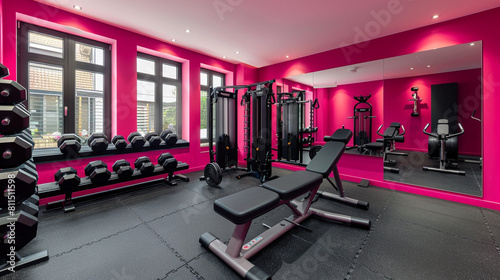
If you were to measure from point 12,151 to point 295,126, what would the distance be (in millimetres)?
4124

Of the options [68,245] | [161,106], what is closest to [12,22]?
[161,106]

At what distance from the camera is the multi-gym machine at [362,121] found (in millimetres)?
3779

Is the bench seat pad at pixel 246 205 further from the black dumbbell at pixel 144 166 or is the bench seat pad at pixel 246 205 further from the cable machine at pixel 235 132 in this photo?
the black dumbbell at pixel 144 166

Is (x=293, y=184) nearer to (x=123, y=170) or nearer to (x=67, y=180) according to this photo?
(x=123, y=170)

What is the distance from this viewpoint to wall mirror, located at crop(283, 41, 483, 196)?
114 inches

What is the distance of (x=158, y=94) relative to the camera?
13.5ft

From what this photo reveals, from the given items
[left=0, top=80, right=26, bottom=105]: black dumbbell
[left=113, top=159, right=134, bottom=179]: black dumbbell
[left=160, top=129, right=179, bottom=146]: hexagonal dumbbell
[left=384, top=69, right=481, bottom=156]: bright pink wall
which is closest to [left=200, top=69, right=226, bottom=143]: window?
[left=160, top=129, right=179, bottom=146]: hexagonal dumbbell

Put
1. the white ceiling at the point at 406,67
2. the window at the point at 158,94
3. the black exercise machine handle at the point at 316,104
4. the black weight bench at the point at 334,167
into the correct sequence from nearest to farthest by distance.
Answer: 1. the black weight bench at the point at 334,167
2. the white ceiling at the point at 406,67
3. the window at the point at 158,94
4. the black exercise machine handle at the point at 316,104

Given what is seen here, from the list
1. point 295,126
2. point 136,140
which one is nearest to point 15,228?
point 136,140

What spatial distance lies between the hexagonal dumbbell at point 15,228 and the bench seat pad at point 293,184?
5.83 ft

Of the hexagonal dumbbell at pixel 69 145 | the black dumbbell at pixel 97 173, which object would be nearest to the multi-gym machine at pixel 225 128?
the black dumbbell at pixel 97 173

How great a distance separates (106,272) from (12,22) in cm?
317

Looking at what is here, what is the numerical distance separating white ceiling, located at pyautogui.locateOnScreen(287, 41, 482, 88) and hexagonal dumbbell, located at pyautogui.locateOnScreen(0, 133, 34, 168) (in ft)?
14.3

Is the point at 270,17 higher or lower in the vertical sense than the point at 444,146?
higher
